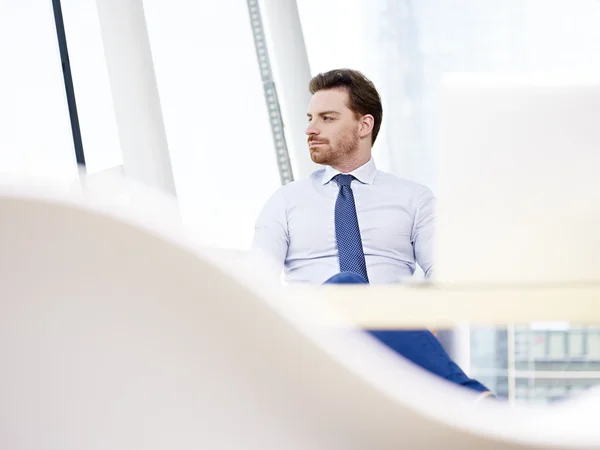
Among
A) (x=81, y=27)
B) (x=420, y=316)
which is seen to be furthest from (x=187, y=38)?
(x=420, y=316)

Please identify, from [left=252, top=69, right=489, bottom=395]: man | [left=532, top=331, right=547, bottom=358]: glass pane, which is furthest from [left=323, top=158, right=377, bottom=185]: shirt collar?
[left=532, top=331, right=547, bottom=358]: glass pane

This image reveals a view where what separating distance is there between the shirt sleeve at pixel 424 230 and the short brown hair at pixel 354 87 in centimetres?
43

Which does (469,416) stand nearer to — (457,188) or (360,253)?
(457,188)

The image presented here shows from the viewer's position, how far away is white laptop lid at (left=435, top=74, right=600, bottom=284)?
4.05ft

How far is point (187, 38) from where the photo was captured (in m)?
4.09

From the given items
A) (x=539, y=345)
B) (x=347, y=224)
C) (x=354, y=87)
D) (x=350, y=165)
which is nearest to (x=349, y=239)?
(x=347, y=224)

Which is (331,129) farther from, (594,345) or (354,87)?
(594,345)

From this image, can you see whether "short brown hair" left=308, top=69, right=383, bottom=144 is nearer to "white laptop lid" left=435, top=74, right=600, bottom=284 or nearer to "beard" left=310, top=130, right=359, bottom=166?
"beard" left=310, top=130, right=359, bottom=166

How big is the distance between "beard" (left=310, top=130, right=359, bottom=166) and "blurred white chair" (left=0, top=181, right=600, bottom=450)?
2297 mm

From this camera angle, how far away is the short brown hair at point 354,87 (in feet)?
9.29

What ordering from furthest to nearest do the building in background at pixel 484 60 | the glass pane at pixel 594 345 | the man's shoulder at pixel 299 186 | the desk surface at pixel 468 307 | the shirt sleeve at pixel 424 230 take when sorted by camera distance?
the building in background at pixel 484 60, the glass pane at pixel 594 345, the man's shoulder at pixel 299 186, the shirt sleeve at pixel 424 230, the desk surface at pixel 468 307

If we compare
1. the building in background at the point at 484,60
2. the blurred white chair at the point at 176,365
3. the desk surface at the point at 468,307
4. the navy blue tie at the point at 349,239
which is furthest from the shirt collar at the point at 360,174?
the blurred white chair at the point at 176,365

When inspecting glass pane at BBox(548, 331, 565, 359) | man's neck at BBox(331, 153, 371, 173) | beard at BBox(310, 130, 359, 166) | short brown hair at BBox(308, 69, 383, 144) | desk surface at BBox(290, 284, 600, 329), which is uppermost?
short brown hair at BBox(308, 69, 383, 144)

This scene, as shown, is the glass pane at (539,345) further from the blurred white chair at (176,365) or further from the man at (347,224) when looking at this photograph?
the blurred white chair at (176,365)
